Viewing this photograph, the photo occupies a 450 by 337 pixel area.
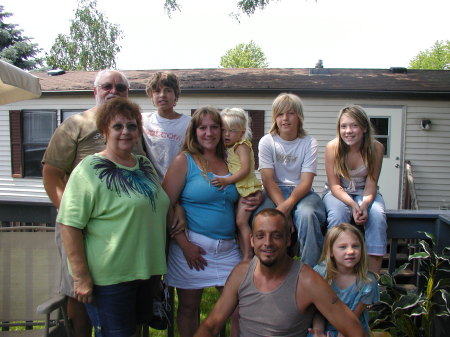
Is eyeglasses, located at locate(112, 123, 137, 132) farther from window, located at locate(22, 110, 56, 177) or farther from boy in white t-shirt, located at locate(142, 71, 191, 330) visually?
window, located at locate(22, 110, 56, 177)

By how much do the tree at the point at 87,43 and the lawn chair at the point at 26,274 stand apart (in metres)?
23.1

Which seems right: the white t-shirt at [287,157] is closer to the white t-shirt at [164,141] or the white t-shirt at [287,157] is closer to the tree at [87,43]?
the white t-shirt at [164,141]

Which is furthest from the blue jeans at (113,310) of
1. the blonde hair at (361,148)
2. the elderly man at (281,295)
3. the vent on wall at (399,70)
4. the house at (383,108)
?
the vent on wall at (399,70)

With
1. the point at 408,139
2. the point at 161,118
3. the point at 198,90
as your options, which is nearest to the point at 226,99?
Answer: the point at 198,90

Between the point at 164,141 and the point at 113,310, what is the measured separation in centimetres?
124

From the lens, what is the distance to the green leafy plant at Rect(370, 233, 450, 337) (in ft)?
9.13

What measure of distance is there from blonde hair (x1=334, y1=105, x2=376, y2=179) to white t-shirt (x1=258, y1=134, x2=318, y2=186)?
20 cm

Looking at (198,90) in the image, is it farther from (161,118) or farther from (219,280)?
(219,280)

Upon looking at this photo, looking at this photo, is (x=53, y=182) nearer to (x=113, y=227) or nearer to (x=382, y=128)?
(x=113, y=227)

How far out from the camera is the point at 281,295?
1977 mm

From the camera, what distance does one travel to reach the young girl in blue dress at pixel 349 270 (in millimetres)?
2223

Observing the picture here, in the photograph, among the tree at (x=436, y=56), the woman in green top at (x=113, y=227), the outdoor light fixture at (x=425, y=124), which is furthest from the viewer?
the tree at (x=436, y=56)

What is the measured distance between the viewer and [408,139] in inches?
348

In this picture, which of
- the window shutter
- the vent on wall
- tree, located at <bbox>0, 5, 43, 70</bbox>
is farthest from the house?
tree, located at <bbox>0, 5, 43, 70</bbox>
